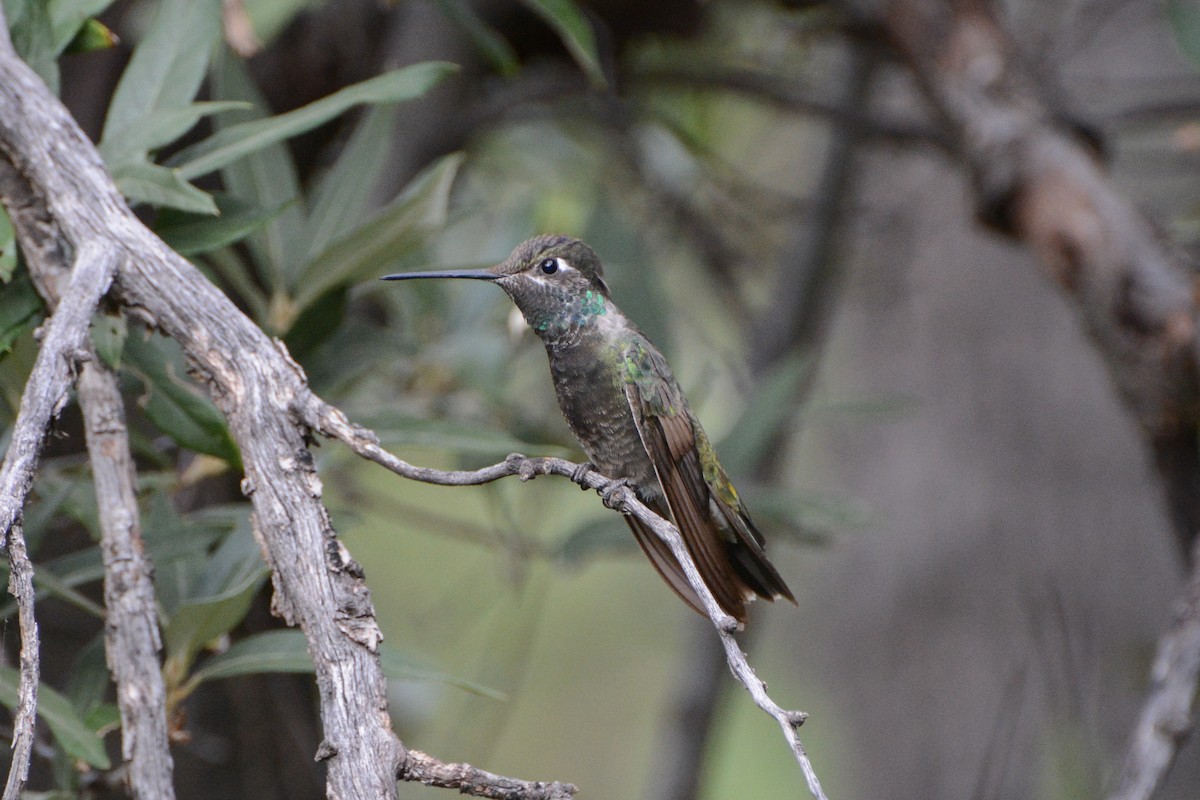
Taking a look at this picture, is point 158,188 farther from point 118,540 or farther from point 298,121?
point 118,540

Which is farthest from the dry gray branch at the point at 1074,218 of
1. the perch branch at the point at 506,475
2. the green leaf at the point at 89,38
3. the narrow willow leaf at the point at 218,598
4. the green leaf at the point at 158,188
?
the green leaf at the point at 89,38

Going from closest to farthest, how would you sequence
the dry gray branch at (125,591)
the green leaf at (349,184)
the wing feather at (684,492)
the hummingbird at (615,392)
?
the dry gray branch at (125,591) → the wing feather at (684,492) → the hummingbird at (615,392) → the green leaf at (349,184)

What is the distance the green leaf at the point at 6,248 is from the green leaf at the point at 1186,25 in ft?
7.54

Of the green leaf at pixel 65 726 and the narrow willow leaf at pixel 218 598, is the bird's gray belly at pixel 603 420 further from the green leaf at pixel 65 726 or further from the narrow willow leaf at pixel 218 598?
the green leaf at pixel 65 726

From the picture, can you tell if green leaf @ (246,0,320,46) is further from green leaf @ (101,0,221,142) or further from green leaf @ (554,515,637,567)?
green leaf @ (554,515,637,567)

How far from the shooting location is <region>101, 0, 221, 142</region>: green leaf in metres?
1.71

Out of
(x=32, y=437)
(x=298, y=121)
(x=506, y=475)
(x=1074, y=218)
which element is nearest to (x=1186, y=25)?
(x=1074, y=218)

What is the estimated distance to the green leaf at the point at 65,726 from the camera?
4.73 ft

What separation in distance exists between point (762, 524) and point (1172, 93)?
2.76 metres

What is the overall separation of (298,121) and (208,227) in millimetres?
206

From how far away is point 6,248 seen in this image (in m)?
1.35

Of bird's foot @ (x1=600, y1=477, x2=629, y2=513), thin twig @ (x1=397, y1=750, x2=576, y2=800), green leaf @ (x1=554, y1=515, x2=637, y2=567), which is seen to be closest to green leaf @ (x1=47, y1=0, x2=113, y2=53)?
bird's foot @ (x1=600, y1=477, x2=629, y2=513)

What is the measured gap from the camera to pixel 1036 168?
8.81 ft

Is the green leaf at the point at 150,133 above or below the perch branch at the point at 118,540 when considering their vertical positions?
above
